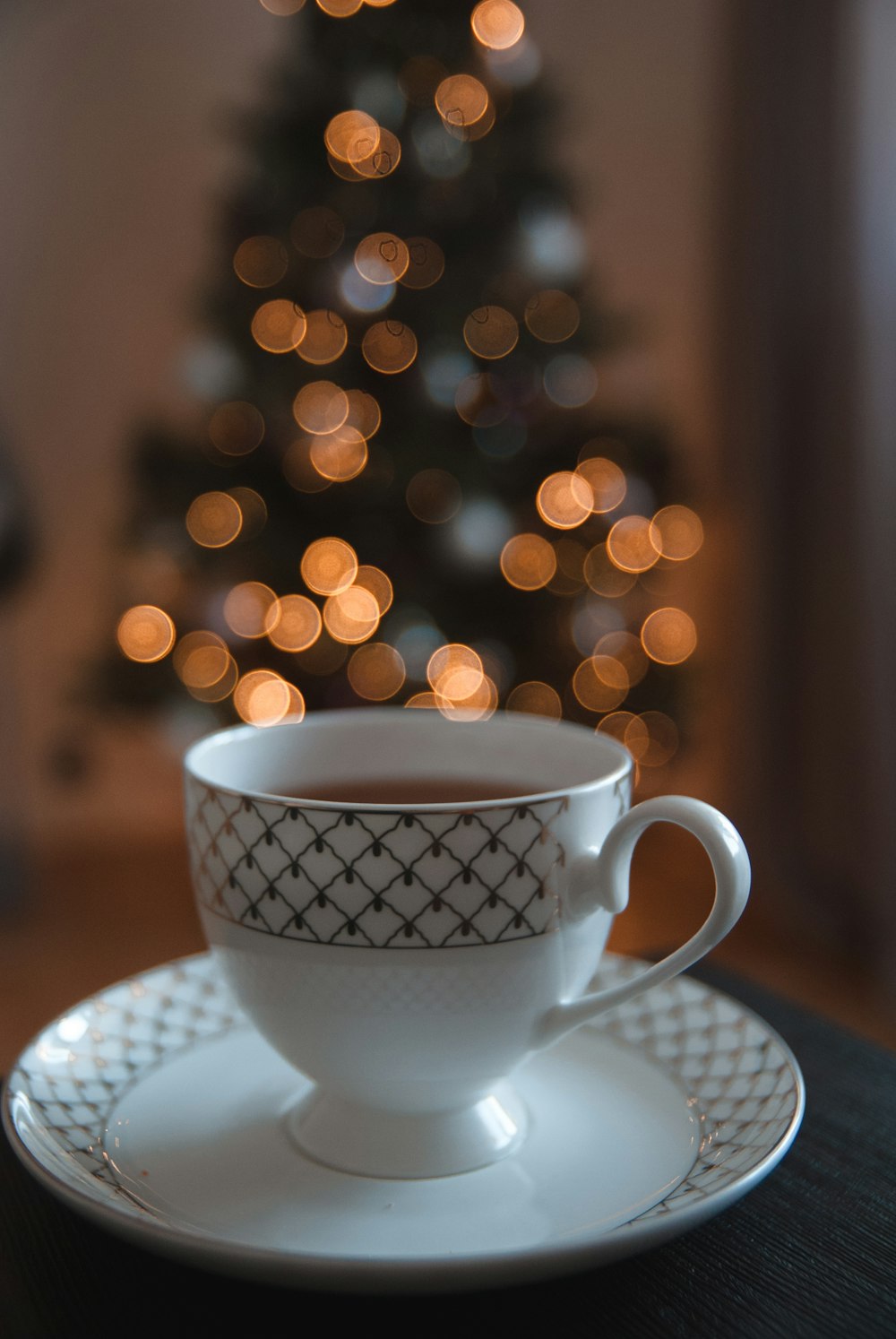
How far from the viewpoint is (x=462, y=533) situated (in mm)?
1828

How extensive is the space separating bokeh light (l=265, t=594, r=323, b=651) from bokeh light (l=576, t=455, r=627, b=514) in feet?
1.59

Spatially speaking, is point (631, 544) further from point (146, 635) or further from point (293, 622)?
point (146, 635)

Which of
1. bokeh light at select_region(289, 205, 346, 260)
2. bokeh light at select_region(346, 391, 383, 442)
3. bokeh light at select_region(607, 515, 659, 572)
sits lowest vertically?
bokeh light at select_region(607, 515, 659, 572)

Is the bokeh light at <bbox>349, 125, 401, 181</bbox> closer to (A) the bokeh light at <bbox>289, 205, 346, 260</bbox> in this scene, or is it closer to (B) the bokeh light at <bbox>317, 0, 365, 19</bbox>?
(A) the bokeh light at <bbox>289, 205, 346, 260</bbox>

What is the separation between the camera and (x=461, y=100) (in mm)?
1776

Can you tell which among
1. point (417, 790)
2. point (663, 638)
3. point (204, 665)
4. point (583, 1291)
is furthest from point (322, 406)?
point (583, 1291)

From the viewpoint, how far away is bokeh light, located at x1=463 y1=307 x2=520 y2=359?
5.92ft

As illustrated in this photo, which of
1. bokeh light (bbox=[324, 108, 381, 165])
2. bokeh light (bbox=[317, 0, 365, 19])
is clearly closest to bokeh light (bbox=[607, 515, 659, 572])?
bokeh light (bbox=[324, 108, 381, 165])

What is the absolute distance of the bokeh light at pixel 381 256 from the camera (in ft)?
Answer: 5.80

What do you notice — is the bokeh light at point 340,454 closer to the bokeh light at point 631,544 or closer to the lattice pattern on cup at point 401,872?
the bokeh light at point 631,544

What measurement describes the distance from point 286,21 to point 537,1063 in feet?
7.44

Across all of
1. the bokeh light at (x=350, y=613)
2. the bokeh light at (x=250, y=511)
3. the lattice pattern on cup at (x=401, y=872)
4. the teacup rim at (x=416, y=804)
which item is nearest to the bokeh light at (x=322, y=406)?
the bokeh light at (x=250, y=511)

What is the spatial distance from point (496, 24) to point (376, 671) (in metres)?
Result: 1.02

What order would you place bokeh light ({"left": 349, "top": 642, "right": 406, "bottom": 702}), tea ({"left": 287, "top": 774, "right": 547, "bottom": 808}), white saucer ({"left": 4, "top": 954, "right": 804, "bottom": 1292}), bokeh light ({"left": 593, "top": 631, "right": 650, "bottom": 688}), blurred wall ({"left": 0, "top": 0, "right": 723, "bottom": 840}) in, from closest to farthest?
white saucer ({"left": 4, "top": 954, "right": 804, "bottom": 1292}) → tea ({"left": 287, "top": 774, "right": 547, "bottom": 808}) → bokeh light ({"left": 349, "top": 642, "right": 406, "bottom": 702}) → bokeh light ({"left": 593, "top": 631, "right": 650, "bottom": 688}) → blurred wall ({"left": 0, "top": 0, "right": 723, "bottom": 840})
